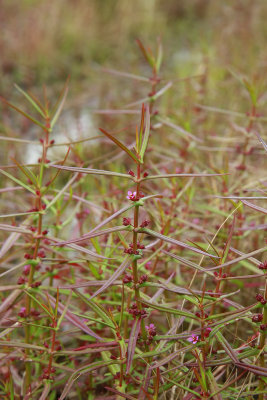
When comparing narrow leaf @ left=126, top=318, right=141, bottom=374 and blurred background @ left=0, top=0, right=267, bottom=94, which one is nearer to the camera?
narrow leaf @ left=126, top=318, right=141, bottom=374

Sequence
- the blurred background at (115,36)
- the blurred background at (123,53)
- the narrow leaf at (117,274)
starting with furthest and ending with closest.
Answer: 1. the blurred background at (115,36)
2. the blurred background at (123,53)
3. the narrow leaf at (117,274)

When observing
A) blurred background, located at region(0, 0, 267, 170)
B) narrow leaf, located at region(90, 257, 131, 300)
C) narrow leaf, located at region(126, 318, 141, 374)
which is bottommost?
narrow leaf, located at region(126, 318, 141, 374)

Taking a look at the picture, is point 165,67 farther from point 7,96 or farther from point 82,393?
point 82,393

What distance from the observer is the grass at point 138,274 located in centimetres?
123

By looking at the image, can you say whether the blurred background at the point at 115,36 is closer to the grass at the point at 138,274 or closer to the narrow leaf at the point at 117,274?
the grass at the point at 138,274

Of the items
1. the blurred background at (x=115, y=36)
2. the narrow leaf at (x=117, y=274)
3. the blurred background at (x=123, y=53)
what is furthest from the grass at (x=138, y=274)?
the blurred background at (x=115, y=36)

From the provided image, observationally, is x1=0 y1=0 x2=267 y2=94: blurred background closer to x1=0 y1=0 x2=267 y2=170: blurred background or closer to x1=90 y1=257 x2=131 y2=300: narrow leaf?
x1=0 y1=0 x2=267 y2=170: blurred background

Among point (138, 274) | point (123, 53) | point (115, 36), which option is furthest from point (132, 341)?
point (115, 36)

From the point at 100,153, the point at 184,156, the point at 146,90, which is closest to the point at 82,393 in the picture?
the point at 184,156

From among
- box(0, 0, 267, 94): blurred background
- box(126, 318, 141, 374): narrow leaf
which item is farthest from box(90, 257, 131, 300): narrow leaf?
box(0, 0, 267, 94): blurred background

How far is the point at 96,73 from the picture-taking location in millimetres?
5016

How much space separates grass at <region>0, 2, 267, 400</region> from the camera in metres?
1.23

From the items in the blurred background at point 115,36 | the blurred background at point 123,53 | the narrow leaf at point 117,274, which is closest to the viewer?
the narrow leaf at point 117,274

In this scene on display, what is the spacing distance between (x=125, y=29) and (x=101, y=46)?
0.60 metres
